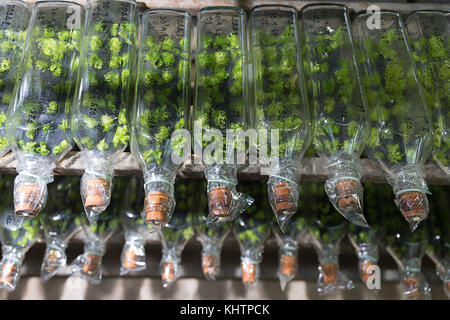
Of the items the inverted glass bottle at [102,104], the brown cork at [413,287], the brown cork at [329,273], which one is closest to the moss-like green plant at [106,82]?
the inverted glass bottle at [102,104]

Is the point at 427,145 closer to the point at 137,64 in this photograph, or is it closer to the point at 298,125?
the point at 298,125

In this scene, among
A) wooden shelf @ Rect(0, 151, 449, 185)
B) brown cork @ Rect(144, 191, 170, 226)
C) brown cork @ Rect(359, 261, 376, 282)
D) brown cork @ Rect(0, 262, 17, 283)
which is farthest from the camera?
brown cork @ Rect(359, 261, 376, 282)

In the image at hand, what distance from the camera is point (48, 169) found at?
1060 mm

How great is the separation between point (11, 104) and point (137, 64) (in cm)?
31

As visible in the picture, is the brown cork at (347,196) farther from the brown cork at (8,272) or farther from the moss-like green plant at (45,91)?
the brown cork at (8,272)

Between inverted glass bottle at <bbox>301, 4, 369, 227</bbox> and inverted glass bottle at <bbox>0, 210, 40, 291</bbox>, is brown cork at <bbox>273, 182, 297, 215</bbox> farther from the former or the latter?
inverted glass bottle at <bbox>0, 210, 40, 291</bbox>

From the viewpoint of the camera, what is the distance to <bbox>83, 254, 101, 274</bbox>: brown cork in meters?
1.35

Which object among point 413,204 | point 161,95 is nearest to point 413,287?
point 413,204

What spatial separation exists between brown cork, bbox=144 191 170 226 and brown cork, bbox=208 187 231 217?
0.31 feet

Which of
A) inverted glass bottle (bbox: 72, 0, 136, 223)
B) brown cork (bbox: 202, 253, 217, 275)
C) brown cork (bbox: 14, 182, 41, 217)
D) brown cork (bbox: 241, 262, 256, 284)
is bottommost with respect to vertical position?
brown cork (bbox: 241, 262, 256, 284)

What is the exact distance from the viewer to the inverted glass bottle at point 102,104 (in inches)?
40.5

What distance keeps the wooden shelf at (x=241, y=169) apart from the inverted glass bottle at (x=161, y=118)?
29 mm

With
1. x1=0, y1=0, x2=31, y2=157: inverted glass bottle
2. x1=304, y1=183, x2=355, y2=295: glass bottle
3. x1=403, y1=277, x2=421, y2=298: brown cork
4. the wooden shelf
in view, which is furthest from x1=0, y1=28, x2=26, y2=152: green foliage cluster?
x1=403, y1=277, x2=421, y2=298: brown cork

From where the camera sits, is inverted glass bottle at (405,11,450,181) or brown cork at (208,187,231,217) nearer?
brown cork at (208,187,231,217)
